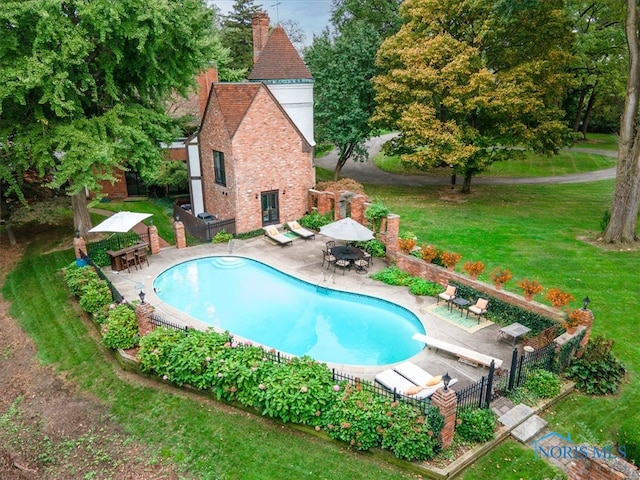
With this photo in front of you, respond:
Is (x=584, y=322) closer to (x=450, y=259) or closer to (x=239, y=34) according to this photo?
(x=450, y=259)

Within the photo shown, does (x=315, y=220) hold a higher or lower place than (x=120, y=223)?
lower

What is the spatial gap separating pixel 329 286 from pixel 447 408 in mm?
8820

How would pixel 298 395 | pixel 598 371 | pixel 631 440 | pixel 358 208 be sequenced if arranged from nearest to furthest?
pixel 631 440 < pixel 298 395 < pixel 598 371 < pixel 358 208

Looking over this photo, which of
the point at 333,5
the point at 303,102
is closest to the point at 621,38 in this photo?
the point at 303,102

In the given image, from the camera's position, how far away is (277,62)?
1062 inches

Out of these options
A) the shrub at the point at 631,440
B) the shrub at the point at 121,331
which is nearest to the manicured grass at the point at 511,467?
the shrub at the point at 631,440

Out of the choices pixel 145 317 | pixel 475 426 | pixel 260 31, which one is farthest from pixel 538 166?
pixel 145 317

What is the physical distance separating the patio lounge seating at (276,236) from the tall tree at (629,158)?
50.1 feet

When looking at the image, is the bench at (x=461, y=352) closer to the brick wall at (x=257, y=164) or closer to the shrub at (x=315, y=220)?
the shrub at (x=315, y=220)

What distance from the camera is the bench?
12219 millimetres

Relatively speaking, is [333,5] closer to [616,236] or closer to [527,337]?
[616,236]

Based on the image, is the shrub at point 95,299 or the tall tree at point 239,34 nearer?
the shrub at point 95,299

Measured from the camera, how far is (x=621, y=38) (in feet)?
97.8

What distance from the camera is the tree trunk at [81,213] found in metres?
21.7
